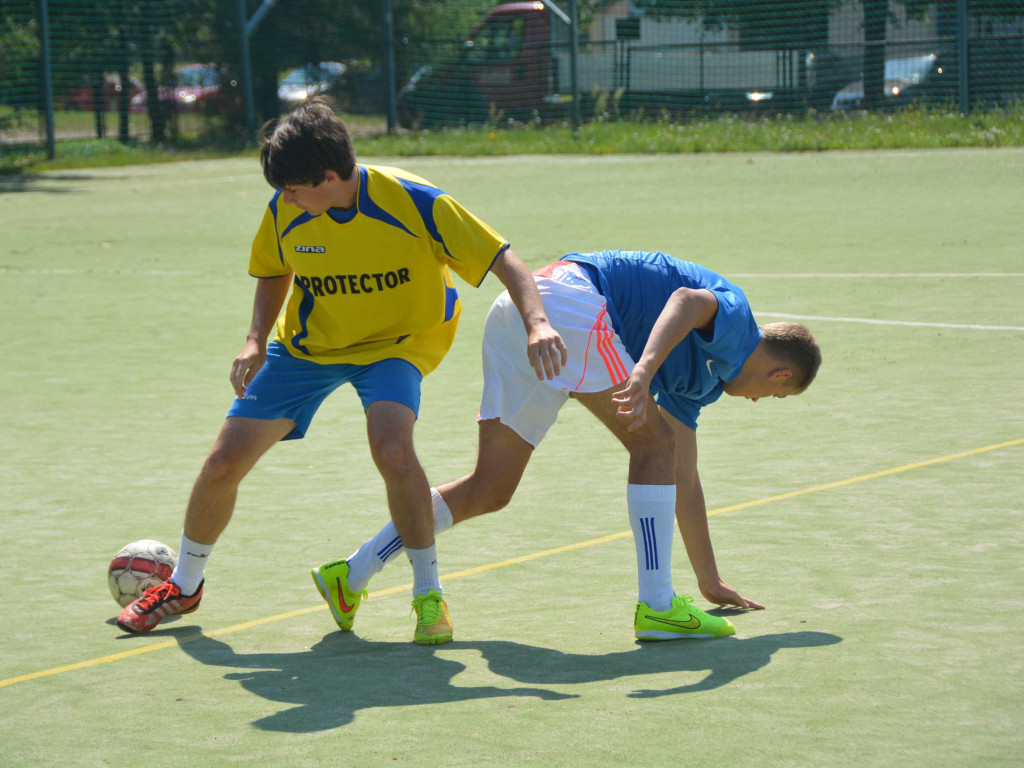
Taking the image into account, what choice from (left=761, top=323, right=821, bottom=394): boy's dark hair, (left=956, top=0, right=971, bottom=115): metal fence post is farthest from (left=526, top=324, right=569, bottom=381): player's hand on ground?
(left=956, top=0, right=971, bottom=115): metal fence post

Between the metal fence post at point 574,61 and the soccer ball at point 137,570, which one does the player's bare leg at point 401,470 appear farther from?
the metal fence post at point 574,61

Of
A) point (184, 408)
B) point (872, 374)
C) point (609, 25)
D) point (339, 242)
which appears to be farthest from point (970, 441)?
point (609, 25)

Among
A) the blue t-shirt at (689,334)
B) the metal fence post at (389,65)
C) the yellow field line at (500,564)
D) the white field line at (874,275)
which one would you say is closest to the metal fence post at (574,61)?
the metal fence post at (389,65)

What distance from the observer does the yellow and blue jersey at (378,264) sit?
186 inches

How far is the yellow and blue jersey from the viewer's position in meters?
4.71

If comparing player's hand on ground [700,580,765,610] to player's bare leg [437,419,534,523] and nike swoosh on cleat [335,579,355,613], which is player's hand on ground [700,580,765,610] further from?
nike swoosh on cleat [335,579,355,613]

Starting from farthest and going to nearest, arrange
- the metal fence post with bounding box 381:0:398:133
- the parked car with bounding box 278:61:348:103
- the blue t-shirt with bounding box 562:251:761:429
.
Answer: the parked car with bounding box 278:61:348:103 → the metal fence post with bounding box 381:0:398:133 → the blue t-shirt with bounding box 562:251:761:429

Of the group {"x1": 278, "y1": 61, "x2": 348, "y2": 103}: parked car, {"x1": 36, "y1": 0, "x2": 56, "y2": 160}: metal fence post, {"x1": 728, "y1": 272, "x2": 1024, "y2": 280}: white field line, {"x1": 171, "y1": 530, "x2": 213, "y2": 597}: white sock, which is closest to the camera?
{"x1": 171, "y1": 530, "x2": 213, "y2": 597}: white sock

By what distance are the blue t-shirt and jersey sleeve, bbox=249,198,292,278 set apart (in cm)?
94

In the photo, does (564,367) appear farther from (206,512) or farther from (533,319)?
(206,512)

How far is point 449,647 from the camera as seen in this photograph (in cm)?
452

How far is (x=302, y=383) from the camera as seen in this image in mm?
4828

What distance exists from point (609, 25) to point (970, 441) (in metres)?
26.3

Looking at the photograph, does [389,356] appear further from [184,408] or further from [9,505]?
[184,408]
